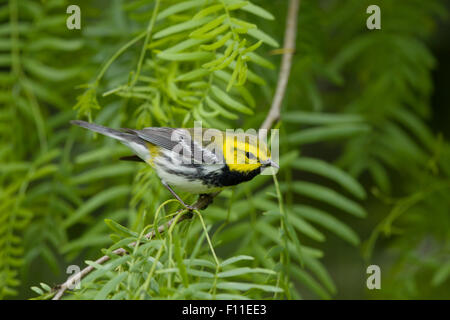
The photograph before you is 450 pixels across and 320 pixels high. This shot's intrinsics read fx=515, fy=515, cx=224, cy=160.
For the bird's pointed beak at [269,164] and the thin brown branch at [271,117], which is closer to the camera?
the thin brown branch at [271,117]

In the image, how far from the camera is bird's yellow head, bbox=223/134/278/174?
1.60 metres

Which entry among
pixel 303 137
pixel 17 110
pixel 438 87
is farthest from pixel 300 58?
pixel 17 110

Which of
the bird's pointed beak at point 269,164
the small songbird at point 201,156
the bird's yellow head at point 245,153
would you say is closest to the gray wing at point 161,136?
the small songbird at point 201,156

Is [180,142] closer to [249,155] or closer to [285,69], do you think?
[249,155]

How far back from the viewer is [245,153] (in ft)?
5.29

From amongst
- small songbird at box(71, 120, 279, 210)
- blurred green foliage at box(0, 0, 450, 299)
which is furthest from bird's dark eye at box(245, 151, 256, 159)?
blurred green foliage at box(0, 0, 450, 299)

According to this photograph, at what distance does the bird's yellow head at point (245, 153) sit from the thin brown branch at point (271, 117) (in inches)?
4.8

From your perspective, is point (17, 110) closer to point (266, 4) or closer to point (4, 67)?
point (4, 67)

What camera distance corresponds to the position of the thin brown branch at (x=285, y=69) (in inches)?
72.4

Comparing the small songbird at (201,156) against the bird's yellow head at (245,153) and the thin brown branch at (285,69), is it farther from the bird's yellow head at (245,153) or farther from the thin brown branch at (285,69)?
the thin brown branch at (285,69)

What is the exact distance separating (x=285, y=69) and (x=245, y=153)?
0.51 metres

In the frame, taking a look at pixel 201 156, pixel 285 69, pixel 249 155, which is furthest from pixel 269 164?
pixel 285 69

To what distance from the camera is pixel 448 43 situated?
299cm

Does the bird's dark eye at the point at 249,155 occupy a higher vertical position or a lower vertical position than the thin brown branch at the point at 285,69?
lower
